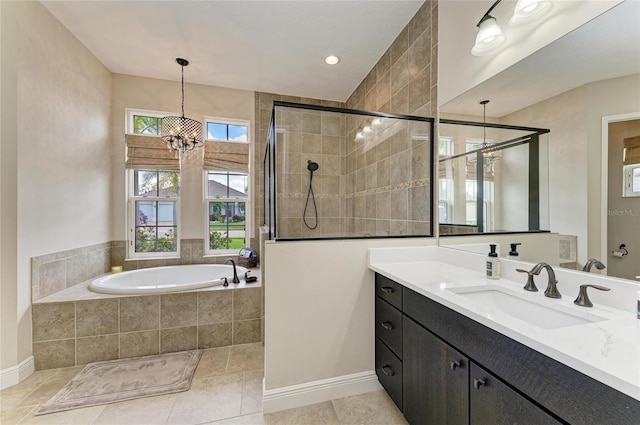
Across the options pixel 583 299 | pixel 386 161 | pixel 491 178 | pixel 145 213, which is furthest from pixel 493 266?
pixel 145 213

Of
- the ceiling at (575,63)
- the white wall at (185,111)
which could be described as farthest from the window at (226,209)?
the ceiling at (575,63)

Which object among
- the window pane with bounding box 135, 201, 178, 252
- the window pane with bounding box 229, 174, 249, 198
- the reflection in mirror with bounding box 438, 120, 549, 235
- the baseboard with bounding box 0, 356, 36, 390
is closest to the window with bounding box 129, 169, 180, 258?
the window pane with bounding box 135, 201, 178, 252

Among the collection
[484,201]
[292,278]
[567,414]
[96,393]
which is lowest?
[96,393]

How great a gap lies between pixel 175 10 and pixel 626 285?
128 inches

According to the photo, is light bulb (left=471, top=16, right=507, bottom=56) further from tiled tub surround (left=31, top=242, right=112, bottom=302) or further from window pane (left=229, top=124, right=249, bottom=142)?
A: tiled tub surround (left=31, top=242, right=112, bottom=302)

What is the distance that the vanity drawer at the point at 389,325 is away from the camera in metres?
1.43

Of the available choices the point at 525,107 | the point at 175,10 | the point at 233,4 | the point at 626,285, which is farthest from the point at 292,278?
the point at 175,10

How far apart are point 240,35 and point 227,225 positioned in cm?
226

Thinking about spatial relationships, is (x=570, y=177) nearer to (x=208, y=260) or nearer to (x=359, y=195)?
(x=359, y=195)

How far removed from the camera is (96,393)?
171cm

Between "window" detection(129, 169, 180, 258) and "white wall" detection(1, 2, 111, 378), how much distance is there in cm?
42

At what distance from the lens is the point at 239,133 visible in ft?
11.6

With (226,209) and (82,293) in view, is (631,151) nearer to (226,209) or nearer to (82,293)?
(226,209)

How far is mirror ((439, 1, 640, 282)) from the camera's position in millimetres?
902
